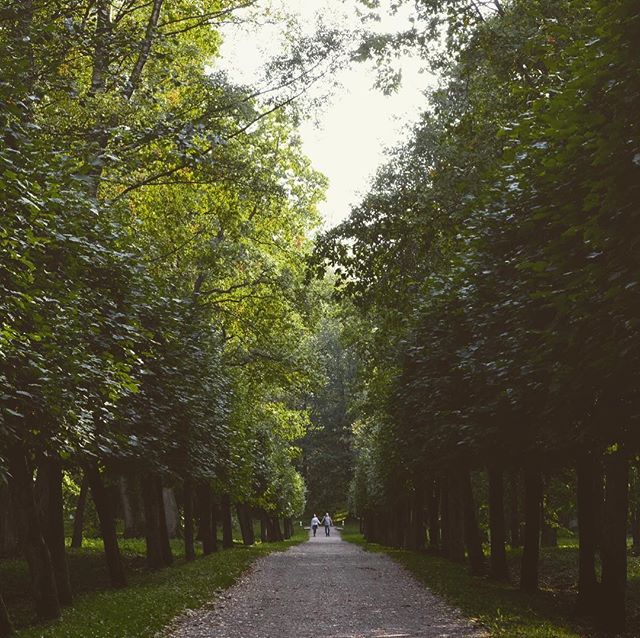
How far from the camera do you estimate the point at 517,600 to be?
17.8 meters

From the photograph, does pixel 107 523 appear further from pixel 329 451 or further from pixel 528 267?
pixel 329 451

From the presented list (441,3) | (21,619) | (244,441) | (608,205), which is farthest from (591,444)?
(244,441)

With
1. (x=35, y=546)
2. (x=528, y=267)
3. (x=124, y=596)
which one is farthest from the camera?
(x=124, y=596)

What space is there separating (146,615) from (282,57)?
48.5 ft

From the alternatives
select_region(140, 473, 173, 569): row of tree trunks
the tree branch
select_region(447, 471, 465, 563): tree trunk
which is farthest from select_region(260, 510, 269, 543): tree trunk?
the tree branch

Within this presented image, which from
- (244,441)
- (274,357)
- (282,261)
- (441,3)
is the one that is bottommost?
(244,441)

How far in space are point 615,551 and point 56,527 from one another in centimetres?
1108

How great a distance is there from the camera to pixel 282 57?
22625 mm

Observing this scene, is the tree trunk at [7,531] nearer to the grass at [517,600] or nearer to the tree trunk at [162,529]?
the tree trunk at [162,529]

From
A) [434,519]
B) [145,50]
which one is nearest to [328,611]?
[145,50]

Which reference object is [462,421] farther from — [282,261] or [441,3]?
[282,261]

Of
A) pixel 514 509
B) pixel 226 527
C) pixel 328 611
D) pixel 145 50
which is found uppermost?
pixel 145 50

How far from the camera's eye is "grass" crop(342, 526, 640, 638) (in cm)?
1362

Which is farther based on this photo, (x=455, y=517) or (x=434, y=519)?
(x=434, y=519)
